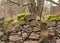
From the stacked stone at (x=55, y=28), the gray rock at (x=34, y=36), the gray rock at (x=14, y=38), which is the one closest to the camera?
the stacked stone at (x=55, y=28)

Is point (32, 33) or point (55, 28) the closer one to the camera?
point (55, 28)

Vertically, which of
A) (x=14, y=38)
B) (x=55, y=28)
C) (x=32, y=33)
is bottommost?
(x=14, y=38)

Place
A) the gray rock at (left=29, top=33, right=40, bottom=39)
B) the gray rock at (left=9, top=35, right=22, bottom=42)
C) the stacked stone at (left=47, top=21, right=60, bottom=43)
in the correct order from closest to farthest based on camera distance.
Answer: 1. the stacked stone at (left=47, top=21, right=60, bottom=43)
2. the gray rock at (left=29, top=33, right=40, bottom=39)
3. the gray rock at (left=9, top=35, right=22, bottom=42)

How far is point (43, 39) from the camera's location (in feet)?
21.4

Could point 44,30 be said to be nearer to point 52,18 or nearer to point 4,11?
point 52,18

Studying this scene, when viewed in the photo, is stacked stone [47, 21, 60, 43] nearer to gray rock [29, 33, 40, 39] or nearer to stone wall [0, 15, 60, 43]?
stone wall [0, 15, 60, 43]


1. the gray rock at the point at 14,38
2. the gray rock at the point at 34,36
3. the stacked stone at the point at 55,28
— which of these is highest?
the stacked stone at the point at 55,28

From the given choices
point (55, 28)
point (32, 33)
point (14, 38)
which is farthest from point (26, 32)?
point (55, 28)

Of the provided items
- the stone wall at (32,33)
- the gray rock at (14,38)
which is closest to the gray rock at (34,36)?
the stone wall at (32,33)

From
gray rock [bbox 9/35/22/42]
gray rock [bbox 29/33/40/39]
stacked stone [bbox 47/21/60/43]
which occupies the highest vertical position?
stacked stone [bbox 47/21/60/43]

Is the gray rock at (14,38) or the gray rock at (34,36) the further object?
the gray rock at (14,38)

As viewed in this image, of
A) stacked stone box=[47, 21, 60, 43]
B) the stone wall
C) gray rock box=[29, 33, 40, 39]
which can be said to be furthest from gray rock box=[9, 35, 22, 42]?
stacked stone box=[47, 21, 60, 43]

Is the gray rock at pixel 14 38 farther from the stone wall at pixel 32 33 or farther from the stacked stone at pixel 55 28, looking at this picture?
the stacked stone at pixel 55 28

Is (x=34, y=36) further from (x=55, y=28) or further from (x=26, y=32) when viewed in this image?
(x=55, y=28)
